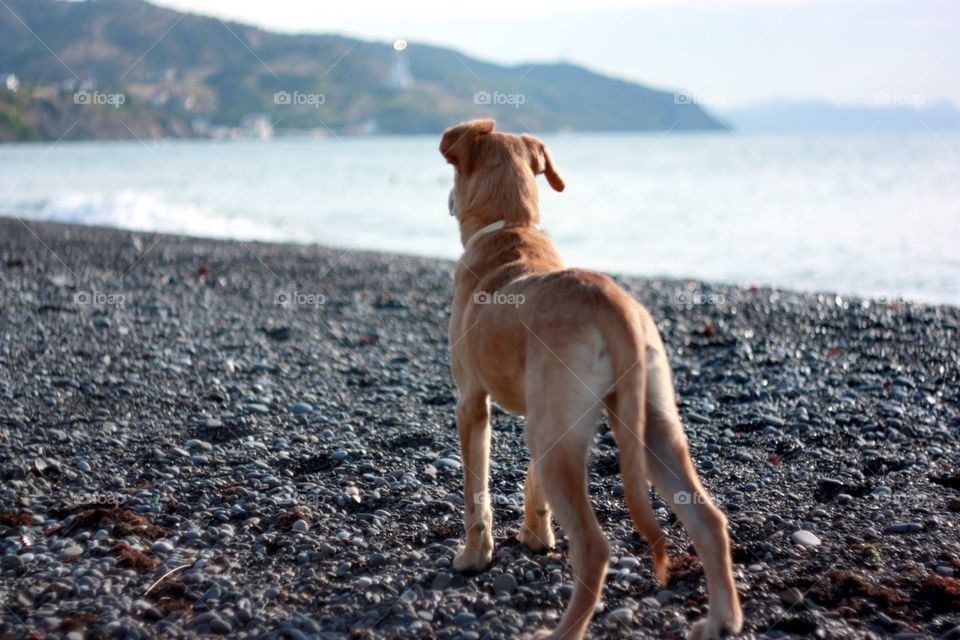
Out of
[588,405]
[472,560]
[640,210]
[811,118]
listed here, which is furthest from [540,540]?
[811,118]

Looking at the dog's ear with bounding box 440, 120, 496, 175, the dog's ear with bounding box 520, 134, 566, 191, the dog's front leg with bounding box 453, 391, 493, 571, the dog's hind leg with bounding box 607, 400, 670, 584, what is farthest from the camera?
the dog's ear with bounding box 520, 134, 566, 191

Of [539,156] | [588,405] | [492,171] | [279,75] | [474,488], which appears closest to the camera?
[588,405]

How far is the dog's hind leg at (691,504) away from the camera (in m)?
4.16

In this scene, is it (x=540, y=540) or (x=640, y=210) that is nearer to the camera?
(x=540, y=540)

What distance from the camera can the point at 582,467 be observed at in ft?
13.4

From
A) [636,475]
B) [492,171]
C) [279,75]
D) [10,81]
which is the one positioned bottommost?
[636,475]

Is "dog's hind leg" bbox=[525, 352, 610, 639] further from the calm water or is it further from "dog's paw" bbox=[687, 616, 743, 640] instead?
the calm water

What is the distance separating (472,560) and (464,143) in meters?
2.60

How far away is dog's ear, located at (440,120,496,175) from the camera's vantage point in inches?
224

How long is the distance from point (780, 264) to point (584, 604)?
1975 cm

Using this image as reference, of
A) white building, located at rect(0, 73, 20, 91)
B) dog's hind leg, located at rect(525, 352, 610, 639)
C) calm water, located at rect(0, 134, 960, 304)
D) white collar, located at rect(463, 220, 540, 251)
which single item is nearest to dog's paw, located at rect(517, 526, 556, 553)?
dog's hind leg, located at rect(525, 352, 610, 639)

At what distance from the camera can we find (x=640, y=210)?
120 feet

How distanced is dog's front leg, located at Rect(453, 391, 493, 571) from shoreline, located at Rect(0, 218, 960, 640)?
128mm

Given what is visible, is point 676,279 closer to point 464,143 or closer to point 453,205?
point 453,205
